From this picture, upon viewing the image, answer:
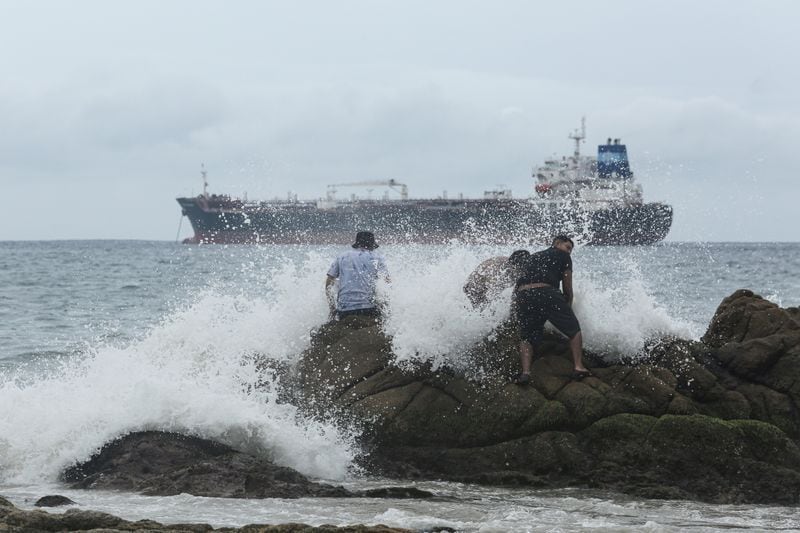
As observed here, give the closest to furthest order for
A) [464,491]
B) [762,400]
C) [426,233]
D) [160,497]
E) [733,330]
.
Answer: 1. [160,497]
2. [464,491]
3. [762,400]
4. [733,330]
5. [426,233]

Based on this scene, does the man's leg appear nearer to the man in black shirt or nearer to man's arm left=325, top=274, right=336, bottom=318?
the man in black shirt

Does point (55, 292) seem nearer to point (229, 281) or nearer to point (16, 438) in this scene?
point (229, 281)

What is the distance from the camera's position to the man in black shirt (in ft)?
29.0

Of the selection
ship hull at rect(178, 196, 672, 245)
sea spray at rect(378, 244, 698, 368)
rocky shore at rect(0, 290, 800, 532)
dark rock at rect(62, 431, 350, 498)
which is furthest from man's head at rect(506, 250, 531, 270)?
ship hull at rect(178, 196, 672, 245)

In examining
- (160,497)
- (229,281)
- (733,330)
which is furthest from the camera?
(229,281)

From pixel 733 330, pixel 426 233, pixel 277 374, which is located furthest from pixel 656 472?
pixel 426 233

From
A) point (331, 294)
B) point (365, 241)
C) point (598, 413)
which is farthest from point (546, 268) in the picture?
point (331, 294)

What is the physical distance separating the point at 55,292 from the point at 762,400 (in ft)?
87.8

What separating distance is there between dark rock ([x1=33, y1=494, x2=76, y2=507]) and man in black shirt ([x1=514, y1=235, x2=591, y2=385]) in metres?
3.68

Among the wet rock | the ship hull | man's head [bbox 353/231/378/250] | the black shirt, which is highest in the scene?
the ship hull

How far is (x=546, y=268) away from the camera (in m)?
9.16

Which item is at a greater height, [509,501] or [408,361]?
[408,361]

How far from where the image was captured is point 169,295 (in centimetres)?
3114

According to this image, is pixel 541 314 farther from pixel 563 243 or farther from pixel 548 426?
pixel 548 426
